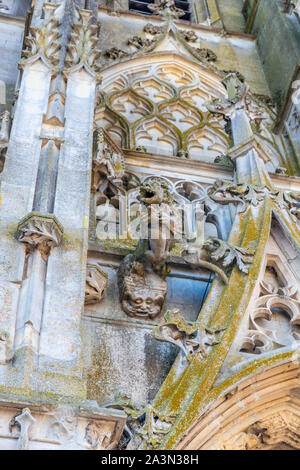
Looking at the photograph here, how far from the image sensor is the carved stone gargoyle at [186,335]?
288 inches

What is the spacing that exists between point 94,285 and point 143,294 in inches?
18.5

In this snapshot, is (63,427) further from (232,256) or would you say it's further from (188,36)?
(188,36)

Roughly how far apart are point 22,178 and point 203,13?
37.8ft

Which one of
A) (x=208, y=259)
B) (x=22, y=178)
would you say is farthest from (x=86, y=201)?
(x=208, y=259)

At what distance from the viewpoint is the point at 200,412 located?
22.0 feet

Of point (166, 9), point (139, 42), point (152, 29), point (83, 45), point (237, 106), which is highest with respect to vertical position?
point (166, 9)

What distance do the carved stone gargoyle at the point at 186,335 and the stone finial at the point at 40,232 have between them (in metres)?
1.13

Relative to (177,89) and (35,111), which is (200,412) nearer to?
(35,111)

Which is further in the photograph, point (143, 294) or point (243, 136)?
point (243, 136)

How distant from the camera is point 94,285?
26.7ft

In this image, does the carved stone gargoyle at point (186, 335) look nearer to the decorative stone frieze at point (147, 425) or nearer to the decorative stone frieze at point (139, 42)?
the decorative stone frieze at point (147, 425)

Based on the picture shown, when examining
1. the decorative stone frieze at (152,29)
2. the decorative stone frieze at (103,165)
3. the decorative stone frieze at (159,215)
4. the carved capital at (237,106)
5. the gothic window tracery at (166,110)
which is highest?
the decorative stone frieze at (152,29)

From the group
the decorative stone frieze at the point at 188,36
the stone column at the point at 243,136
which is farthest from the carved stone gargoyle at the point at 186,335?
the decorative stone frieze at the point at 188,36

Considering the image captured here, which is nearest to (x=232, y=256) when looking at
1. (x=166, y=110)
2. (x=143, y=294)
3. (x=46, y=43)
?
(x=143, y=294)
